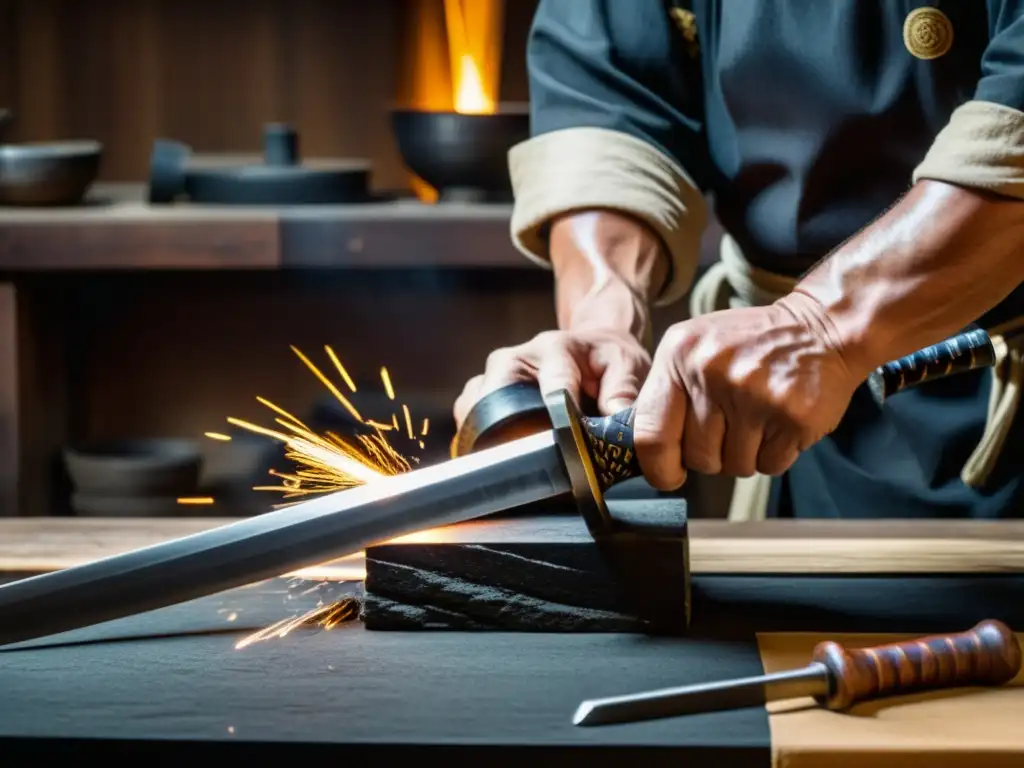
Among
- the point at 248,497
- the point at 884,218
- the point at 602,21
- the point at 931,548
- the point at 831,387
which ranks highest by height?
the point at 602,21

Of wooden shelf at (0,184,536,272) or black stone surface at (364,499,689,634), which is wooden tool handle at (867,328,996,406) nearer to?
black stone surface at (364,499,689,634)

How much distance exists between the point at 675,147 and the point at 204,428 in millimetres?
1169

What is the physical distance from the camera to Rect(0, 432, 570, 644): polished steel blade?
91cm

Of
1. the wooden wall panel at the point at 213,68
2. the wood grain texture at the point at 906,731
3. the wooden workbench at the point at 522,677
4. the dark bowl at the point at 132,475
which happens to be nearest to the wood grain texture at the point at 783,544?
the wooden workbench at the point at 522,677

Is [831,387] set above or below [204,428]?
above

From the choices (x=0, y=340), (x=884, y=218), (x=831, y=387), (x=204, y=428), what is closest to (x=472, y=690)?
(x=831, y=387)

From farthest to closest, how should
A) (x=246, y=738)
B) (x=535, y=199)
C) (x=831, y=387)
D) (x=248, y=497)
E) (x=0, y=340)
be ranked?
1. (x=248, y=497)
2. (x=0, y=340)
3. (x=535, y=199)
4. (x=831, y=387)
5. (x=246, y=738)

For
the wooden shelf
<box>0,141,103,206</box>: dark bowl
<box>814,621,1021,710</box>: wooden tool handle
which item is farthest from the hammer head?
<box>0,141,103,206</box>: dark bowl

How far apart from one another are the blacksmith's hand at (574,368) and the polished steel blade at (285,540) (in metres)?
0.12

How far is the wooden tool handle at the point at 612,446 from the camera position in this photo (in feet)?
3.10

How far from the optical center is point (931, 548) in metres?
1.11

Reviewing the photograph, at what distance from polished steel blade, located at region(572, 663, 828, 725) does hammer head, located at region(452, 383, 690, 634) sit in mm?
125

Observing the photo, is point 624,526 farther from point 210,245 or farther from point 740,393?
point 210,245

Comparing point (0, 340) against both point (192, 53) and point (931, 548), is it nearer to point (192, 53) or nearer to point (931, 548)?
point (192, 53)
